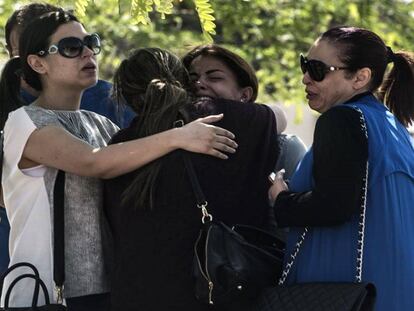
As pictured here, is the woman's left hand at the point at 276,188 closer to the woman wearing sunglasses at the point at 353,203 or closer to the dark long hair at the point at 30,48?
the woman wearing sunglasses at the point at 353,203

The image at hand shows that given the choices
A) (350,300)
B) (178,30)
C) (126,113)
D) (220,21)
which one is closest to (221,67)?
(126,113)

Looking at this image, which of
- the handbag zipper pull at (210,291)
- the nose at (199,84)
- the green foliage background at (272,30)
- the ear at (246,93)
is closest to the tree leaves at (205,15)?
the nose at (199,84)

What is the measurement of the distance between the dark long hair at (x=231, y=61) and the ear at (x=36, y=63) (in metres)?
0.55

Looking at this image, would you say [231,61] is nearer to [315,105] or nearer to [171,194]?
[315,105]

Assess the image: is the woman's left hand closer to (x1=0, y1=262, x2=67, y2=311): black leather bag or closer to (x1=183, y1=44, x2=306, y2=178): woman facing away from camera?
(x1=183, y1=44, x2=306, y2=178): woman facing away from camera

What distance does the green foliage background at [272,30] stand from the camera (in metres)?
10.3

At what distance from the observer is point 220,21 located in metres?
10.2

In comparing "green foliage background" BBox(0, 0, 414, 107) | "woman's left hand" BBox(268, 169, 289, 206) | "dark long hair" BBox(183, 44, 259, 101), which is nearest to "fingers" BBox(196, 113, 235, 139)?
"woman's left hand" BBox(268, 169, 289, 206)

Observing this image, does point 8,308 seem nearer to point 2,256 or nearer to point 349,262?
point 2,256

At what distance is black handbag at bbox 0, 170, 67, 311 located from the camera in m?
3.38

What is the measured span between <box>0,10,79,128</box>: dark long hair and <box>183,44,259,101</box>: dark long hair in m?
0.48

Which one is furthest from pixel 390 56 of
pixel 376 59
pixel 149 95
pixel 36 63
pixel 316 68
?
pixel 36 63

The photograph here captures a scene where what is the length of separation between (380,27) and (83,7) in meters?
6.87

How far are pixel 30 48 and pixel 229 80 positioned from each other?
766mm
